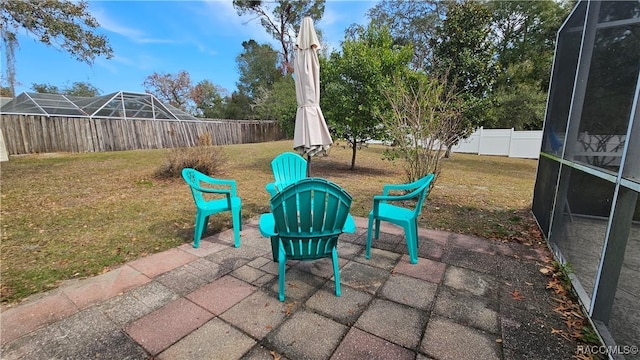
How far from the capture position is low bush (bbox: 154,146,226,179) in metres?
6.43

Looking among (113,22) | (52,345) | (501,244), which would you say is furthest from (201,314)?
(113,22)

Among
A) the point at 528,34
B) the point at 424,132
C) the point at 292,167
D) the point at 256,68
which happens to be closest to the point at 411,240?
the point at 292,167

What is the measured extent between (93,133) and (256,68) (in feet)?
62.2

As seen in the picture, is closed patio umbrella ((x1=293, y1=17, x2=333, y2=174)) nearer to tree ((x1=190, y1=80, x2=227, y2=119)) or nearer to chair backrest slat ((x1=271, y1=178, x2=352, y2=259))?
chair backrest slat ((x1=271, y1=178, x2=352, y2=259))

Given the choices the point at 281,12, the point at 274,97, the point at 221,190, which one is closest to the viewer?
the point at 221,190

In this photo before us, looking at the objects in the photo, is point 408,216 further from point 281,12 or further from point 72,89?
point 72,89

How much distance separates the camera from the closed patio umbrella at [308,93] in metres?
3.51

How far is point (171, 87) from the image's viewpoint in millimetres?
32062

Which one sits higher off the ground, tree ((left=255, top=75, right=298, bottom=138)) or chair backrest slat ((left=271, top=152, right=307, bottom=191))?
tree ((left=255, top=75, right=298, bottom=138))

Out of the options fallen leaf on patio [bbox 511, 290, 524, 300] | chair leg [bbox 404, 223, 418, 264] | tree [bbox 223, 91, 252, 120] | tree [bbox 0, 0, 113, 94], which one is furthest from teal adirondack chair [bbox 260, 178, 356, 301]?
tree [bbox 223, 91, 252, 120]

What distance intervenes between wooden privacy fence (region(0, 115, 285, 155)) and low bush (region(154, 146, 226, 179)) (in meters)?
1.91

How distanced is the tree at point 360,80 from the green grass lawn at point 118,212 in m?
1.53

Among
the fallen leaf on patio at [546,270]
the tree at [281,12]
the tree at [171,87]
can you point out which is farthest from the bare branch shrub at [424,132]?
the tree at [171,87]

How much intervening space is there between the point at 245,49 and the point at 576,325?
107ft
